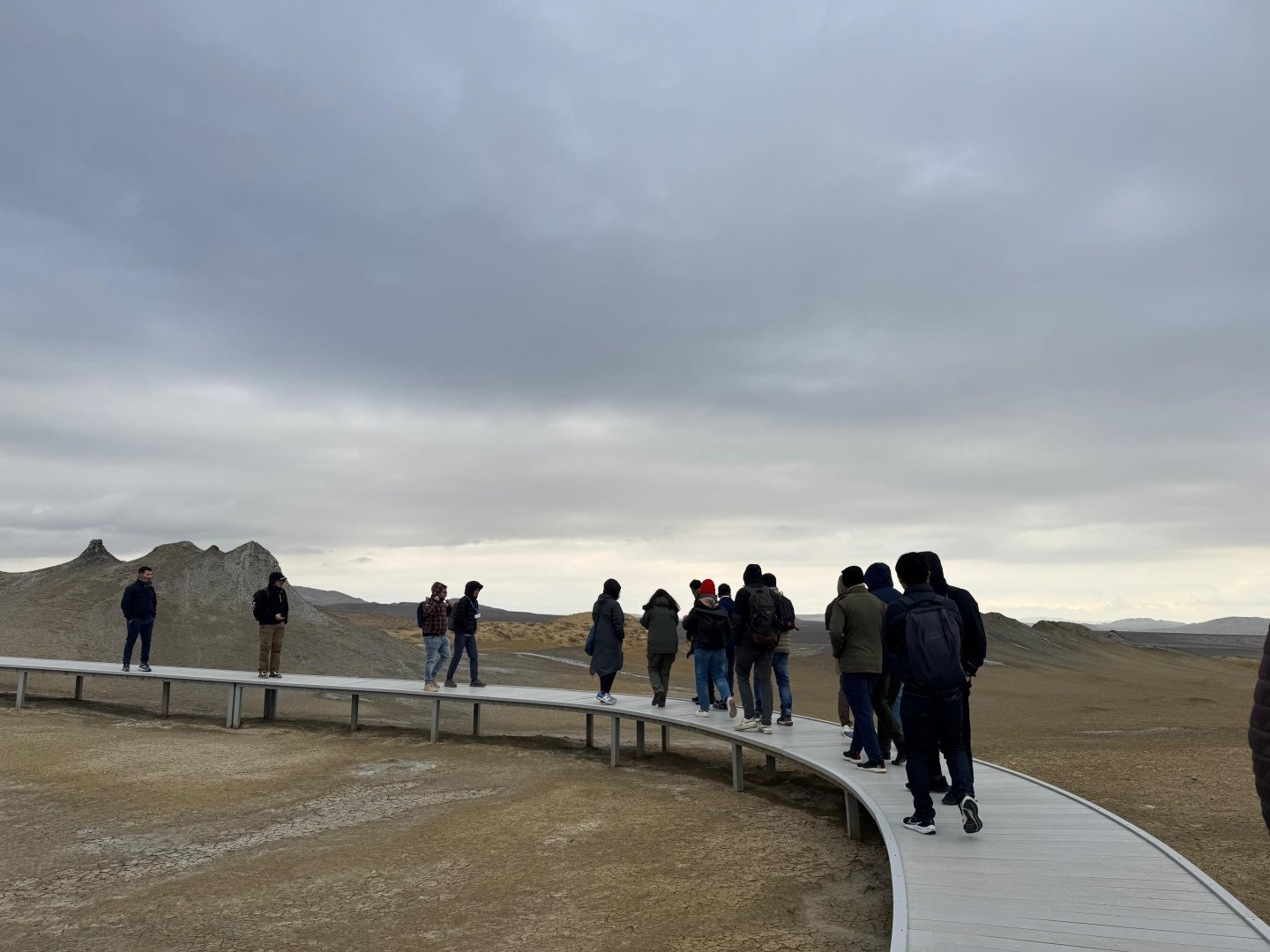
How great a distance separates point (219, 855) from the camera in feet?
24.2

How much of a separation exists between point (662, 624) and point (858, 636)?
4161 millimetres

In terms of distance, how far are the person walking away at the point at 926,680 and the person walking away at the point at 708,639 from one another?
15.7ft

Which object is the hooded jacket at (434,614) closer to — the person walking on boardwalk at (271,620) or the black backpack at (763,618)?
the person walking on boardwalk at (271,620)

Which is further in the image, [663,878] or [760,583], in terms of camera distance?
[760,583]

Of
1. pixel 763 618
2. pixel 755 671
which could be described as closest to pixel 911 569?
pixel 763 618

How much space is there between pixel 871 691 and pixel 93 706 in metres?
15.8

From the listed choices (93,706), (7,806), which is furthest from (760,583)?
(93,706)

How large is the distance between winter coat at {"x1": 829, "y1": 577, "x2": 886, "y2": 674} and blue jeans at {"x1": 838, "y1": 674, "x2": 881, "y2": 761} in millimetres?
154

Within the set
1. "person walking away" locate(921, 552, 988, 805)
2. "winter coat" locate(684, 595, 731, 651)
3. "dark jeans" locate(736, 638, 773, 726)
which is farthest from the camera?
"winter coat" locate(684, 595, 731, 651)

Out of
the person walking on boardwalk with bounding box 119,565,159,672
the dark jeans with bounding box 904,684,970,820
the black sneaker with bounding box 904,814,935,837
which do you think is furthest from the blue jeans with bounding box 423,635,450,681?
the dark jeans with bounding box 904,684,970,820

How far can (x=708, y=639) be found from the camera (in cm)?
1095

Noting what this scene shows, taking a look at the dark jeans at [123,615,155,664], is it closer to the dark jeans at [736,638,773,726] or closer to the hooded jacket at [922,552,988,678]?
the dark jeans at [736,638,773,726]

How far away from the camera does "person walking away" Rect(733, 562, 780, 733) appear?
952 centimetres

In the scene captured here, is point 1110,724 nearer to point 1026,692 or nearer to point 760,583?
point 1026,692
